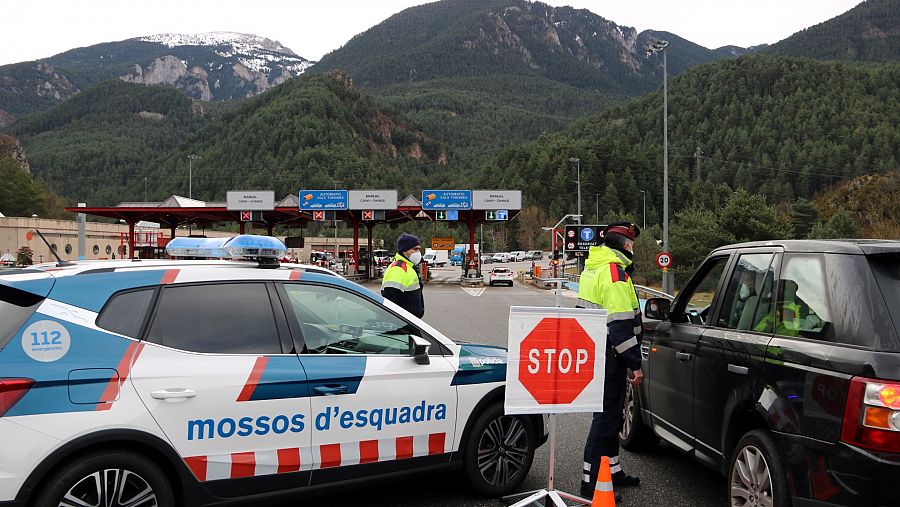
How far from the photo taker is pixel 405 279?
9008mm

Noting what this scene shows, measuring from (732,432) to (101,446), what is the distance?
3.62 m

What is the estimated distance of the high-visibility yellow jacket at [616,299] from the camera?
5.25m

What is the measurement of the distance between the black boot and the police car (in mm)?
808

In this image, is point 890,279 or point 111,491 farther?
point 111,491

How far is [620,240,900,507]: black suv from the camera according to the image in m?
3.40

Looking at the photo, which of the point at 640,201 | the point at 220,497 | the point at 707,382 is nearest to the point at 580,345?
the point at 707,382

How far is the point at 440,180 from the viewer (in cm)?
17338

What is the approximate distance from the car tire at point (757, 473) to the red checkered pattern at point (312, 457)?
1.83m

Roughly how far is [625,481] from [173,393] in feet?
11.2

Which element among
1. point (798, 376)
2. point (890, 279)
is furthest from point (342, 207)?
point (890, 279)

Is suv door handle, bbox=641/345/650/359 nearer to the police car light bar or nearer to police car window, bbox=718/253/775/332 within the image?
police car window, bbox=718/253/775/332

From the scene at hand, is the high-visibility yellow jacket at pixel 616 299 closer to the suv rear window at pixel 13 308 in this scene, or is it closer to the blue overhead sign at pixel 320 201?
the suv rear window at pixel 13 308

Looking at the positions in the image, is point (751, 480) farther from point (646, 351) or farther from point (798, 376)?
point (646, 351)

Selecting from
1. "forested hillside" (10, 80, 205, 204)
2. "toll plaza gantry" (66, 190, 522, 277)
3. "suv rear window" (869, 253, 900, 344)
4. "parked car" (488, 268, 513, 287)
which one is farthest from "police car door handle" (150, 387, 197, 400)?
"forested hillside" (10, 80, 205, 204)
